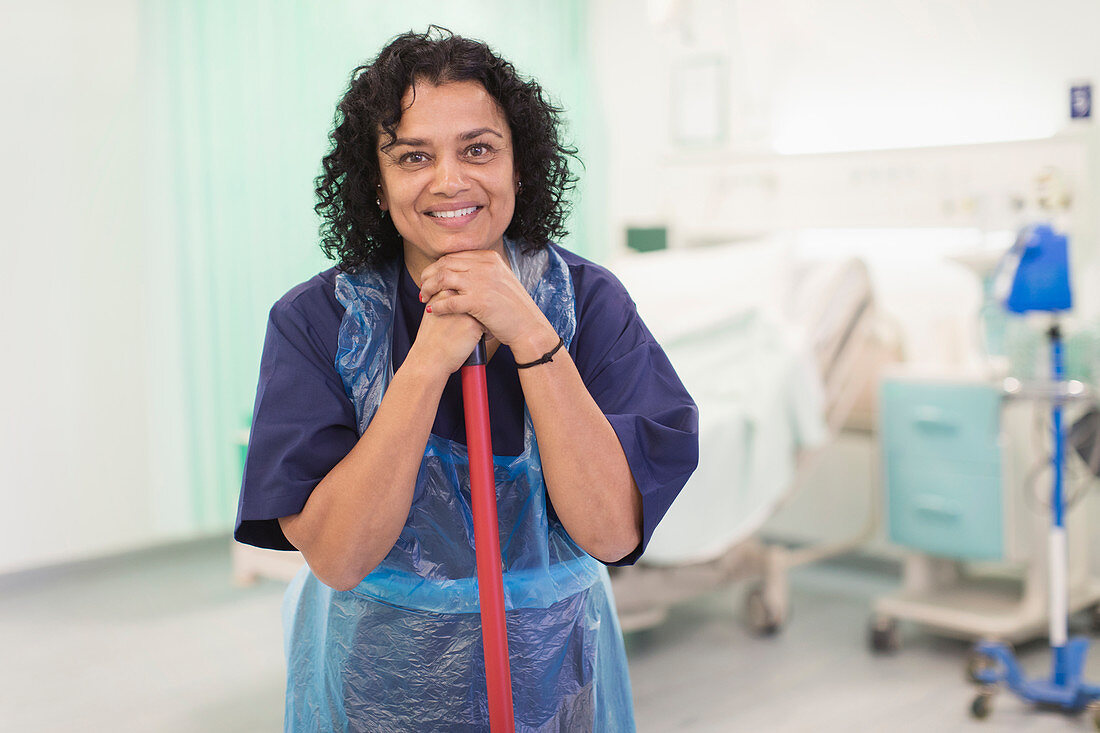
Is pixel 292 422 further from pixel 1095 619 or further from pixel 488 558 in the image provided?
pixel 1095 619

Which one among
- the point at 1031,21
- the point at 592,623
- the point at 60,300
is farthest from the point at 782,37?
the point at 592,623

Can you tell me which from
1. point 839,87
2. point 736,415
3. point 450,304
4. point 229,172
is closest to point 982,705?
point 736,415

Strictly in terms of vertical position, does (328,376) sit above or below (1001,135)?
below

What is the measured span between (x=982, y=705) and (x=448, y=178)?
2061 millimetres

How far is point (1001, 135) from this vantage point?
3.37 metres

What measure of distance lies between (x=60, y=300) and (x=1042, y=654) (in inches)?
128

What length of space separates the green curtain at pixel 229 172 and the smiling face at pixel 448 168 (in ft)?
8.42

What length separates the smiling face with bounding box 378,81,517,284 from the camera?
100cm

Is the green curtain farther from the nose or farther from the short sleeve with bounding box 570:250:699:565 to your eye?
the nose

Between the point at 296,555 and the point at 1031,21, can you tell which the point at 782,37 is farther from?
the point at 296,555

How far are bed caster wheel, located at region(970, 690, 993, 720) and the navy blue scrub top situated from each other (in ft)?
5.76

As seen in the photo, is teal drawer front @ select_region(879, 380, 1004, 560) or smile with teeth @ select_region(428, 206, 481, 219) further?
teal drawer front @ select_region(879, 380, 1004, 560)

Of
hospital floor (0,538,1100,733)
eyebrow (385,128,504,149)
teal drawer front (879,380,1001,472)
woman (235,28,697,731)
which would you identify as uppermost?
eyebrow (385,128,504,149)

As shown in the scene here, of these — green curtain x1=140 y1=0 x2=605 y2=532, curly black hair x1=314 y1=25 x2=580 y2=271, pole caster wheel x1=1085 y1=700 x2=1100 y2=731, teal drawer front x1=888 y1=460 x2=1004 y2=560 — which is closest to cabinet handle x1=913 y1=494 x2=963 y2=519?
teal drawer front x1=888 y1=460 x2=1004 y2=560
